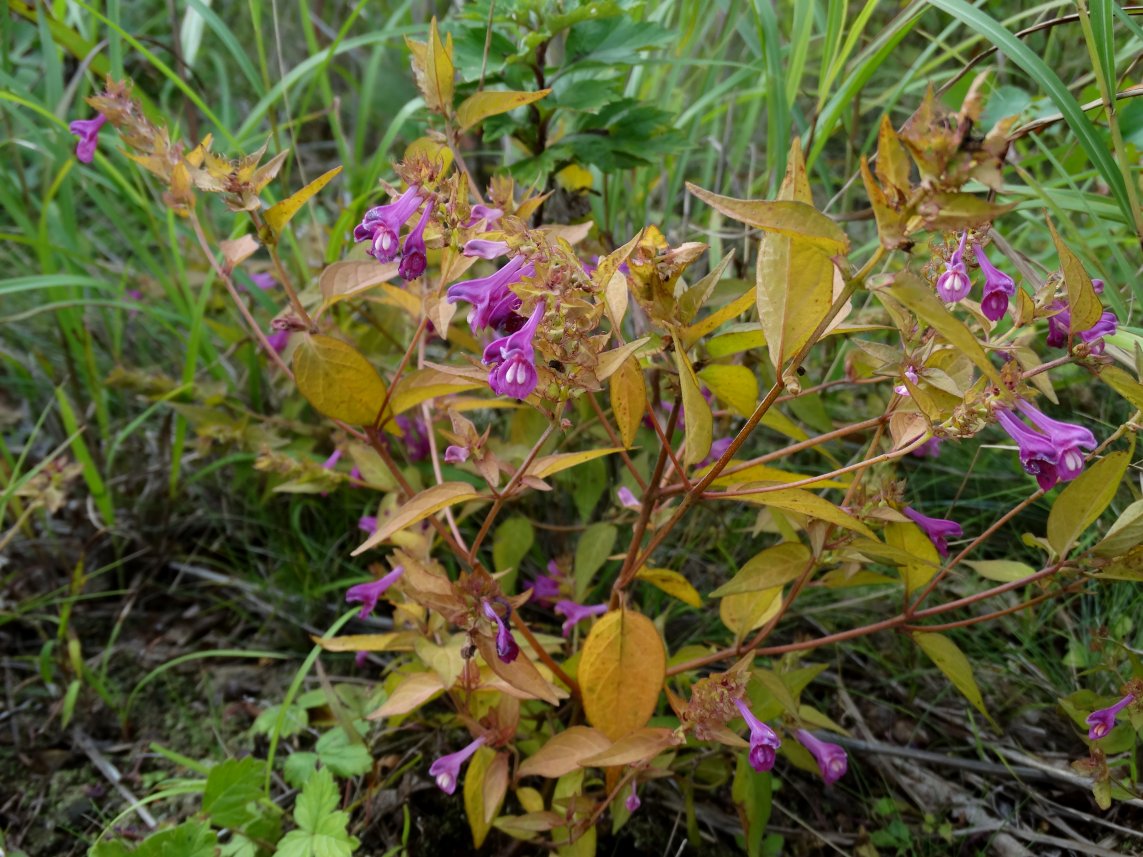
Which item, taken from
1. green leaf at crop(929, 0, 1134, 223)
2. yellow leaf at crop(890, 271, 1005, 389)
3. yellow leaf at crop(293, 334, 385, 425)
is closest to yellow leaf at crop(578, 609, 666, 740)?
yellow leaf at crop(293, 334, 385, 425)

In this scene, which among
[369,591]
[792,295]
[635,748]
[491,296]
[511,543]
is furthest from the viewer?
[511,543]

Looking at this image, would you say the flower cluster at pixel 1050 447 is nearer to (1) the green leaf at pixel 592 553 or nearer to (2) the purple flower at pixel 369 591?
(1) the green leaf at pixel 592 553

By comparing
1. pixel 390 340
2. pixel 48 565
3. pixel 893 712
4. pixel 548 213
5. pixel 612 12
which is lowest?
pixel 893 712

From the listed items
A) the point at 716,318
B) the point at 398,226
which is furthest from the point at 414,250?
the point at 716,318

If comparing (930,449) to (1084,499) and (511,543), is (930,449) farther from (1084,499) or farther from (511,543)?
(511,543)

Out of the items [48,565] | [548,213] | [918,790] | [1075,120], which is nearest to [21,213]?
[48,565]

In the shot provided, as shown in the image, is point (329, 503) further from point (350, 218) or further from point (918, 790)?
point (918, 790)
